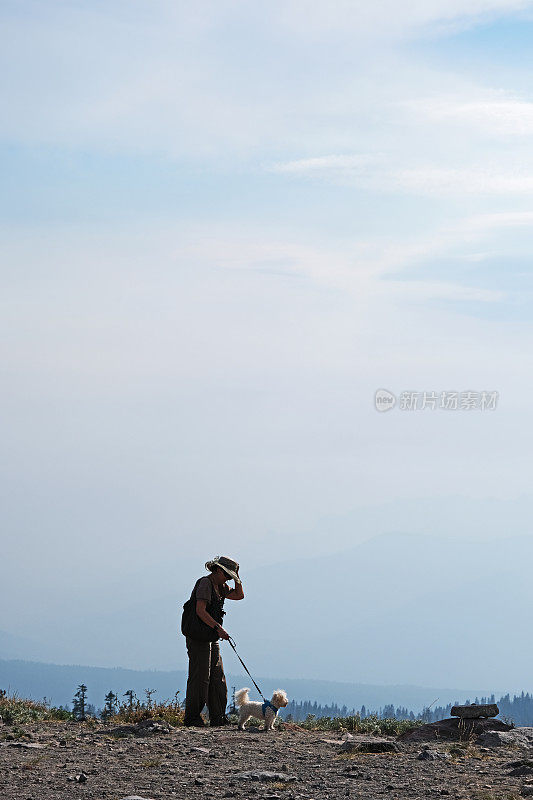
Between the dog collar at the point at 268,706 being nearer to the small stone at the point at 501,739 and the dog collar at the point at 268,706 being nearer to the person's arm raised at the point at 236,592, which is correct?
the person's arm raised at the point at 236,592

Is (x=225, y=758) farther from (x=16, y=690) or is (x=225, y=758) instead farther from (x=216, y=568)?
(x=16, y=690)

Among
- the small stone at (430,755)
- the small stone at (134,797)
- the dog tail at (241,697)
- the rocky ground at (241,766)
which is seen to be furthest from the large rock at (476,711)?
the small stone at (134,797)

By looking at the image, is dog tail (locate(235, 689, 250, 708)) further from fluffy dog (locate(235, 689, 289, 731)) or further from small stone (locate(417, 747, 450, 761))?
small stone (locate(417, 747, 450, 761))

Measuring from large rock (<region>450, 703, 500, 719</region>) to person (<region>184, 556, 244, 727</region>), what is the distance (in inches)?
142

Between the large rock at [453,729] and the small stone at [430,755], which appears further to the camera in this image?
the large rock at [453,729]

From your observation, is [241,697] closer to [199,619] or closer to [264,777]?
[199,619]

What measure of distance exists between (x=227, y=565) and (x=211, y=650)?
52.6 inches

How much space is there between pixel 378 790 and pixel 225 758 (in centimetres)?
256

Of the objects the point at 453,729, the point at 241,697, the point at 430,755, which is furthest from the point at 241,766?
the point at 453,729

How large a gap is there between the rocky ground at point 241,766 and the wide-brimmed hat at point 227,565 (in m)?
2.40

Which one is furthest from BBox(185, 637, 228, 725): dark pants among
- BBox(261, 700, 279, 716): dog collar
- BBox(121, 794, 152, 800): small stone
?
BBox(121, 794, 152, 800): small stone

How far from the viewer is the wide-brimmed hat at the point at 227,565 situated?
16922mm

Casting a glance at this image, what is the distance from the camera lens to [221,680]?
1719cm

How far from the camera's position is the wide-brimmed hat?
666 inches
